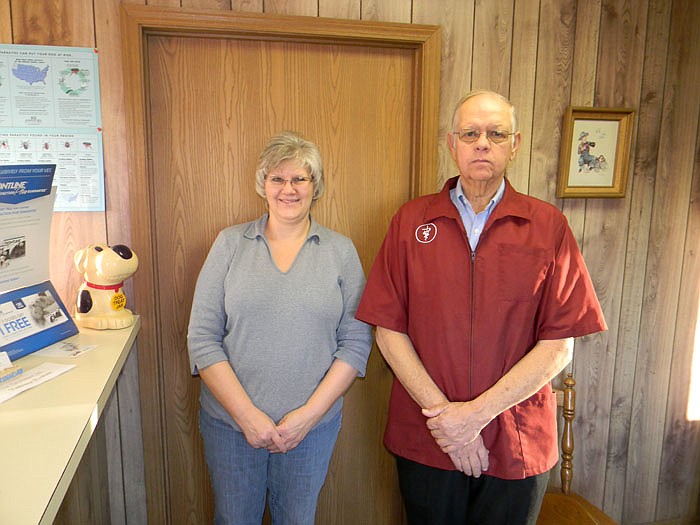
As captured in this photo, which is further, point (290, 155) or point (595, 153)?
point (595, 153)

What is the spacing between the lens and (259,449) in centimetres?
143

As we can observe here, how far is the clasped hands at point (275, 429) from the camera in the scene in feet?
4.43

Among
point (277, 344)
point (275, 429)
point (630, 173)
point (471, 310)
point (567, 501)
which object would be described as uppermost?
point (630, 173)

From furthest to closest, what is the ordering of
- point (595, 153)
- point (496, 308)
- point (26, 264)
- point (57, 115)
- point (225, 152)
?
1. point (595, 153)
2. point (225, 152)
3. point (57, 115)
4. point (496, 308)
5. point (26, 264)

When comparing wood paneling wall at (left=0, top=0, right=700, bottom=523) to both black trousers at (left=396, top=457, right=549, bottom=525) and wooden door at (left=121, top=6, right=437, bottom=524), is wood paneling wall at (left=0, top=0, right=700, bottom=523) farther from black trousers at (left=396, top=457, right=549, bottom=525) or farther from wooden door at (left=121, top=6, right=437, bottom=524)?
black trousers at (left=396, top=457, right=549, bottom=525)

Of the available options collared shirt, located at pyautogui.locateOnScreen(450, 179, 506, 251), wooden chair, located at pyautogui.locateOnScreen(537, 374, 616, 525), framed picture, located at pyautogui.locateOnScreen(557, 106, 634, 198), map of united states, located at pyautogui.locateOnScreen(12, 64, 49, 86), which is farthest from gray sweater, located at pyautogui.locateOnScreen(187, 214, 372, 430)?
framed picture, located at pyautogui.locateOnScreen(557, 106, 634, 198)

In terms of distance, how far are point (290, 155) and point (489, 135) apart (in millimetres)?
518

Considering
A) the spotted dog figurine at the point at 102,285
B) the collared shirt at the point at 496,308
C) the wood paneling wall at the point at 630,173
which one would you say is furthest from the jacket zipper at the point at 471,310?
the spotted dog figurine at the point at 102,285

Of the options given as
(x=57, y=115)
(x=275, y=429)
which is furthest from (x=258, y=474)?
(x=57, y=115)

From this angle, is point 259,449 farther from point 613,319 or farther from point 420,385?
point 613,319

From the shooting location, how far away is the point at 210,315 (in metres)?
1.41

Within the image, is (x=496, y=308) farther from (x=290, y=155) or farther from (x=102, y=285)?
(x=102, y=285)

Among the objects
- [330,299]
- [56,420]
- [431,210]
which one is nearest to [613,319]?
[431,210]

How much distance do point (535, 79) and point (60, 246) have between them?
1650 mm
